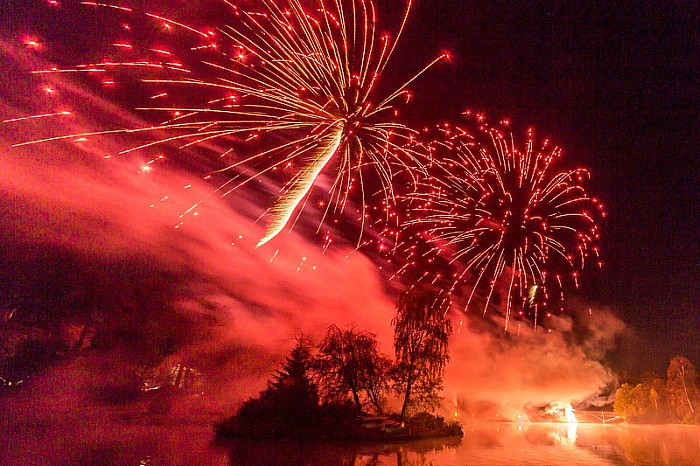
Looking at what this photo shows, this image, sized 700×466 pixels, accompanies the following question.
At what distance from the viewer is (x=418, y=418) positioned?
28.2 m

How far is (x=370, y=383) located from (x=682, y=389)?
136ft

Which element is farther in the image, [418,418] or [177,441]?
[418,418]

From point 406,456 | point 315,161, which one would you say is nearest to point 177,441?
point 406,456

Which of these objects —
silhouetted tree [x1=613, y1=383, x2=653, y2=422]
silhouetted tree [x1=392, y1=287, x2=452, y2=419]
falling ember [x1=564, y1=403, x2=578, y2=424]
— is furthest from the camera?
falling ember [x1=564, y1=403, x2=578, y2=424]

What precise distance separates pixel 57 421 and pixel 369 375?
703 inches

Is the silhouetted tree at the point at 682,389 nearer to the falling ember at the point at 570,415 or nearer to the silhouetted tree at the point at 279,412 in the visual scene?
the falling ember at the point at 570,415

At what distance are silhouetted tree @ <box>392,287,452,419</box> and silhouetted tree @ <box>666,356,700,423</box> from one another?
36.3 m

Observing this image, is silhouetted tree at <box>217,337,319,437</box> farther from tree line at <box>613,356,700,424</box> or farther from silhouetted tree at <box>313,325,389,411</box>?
tree line at <box>613,356,700,424</box>

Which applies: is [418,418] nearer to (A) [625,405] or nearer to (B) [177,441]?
(B) [177,441]

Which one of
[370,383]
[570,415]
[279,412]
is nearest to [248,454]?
[279,412]

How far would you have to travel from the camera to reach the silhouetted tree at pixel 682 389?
48.9 meters

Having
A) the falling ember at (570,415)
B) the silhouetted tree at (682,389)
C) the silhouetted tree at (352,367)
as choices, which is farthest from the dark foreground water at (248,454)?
the falling ember at (570,415)

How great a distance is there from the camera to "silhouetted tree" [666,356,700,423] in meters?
48.9

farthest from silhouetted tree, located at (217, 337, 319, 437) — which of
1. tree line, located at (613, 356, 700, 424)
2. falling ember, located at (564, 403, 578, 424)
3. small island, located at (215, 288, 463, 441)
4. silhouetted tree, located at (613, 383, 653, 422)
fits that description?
falling ember, located at (564, 403, 578, 424)
